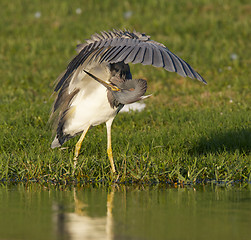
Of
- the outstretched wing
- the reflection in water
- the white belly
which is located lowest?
the reflection in water

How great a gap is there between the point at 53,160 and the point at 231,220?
8.43 feet

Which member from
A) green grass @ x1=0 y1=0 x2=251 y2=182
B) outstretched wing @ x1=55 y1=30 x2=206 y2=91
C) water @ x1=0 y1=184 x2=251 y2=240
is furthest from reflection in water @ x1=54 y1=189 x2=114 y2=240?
green grass @ x1=0 y1=0 x2=251 y2=182

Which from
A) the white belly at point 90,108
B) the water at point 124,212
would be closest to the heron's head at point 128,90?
the white belly at point 90,108

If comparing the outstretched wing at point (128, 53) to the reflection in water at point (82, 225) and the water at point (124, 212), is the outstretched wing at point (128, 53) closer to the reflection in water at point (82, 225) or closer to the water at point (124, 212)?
the water at point (124, 212)

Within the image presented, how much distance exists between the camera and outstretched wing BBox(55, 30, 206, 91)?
16.0 feet

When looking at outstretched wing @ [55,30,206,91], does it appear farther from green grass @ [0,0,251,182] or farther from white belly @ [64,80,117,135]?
green grass @ [0,0,251,182]

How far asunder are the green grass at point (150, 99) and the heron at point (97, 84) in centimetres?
31

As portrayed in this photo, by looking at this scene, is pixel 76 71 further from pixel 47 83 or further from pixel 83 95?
pixel 47 83

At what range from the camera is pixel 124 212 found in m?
4.30

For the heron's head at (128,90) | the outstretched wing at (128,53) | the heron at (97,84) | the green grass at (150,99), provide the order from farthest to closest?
the green grass at (150,99) < the heron's head at (128,90) < the heron at (97,84) < the outstretched wing at (128,53)

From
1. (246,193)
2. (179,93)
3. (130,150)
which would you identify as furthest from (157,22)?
(246,193)

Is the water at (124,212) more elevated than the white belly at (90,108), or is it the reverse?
the white belly at (90,108)

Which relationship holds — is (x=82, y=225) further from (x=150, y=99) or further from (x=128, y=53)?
(x=150, y=99)

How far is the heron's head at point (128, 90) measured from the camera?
5711 mm
